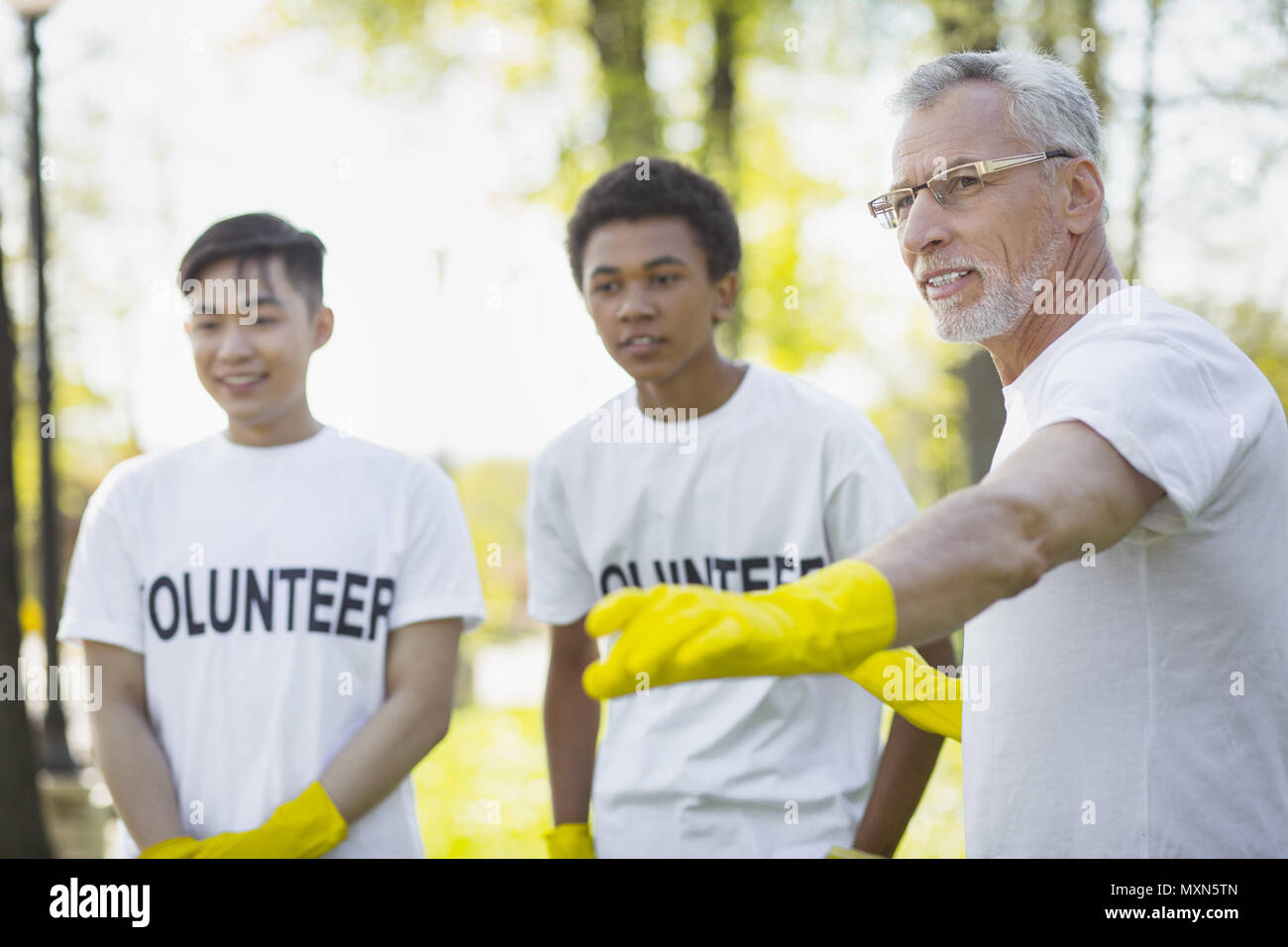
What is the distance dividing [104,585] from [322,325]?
816 millimetres

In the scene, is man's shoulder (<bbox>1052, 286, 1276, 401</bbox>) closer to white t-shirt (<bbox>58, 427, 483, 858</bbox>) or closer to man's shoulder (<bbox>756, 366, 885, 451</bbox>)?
man's shoulder (<bbox>756, 366, 885, 451</bbox>)

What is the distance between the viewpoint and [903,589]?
1.26 m

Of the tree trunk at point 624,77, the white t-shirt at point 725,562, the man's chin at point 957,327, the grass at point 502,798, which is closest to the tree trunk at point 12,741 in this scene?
the grass at point 502,798

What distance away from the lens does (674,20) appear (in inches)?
368

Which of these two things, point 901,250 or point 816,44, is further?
point 816,44

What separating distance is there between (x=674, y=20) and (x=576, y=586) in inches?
300

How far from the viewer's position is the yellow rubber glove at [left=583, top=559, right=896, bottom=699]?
3.90 feet

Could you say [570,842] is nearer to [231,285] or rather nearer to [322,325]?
[322,325]

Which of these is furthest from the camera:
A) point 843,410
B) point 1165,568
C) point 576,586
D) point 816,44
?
point 816,44

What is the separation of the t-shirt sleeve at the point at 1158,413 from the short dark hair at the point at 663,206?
1.54 meters

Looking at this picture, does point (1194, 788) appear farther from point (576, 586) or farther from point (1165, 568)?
point (576, 586)

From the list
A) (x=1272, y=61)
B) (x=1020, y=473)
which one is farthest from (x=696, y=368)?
(x=1272, y=61)

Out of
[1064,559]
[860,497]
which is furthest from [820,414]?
[1064,559]
